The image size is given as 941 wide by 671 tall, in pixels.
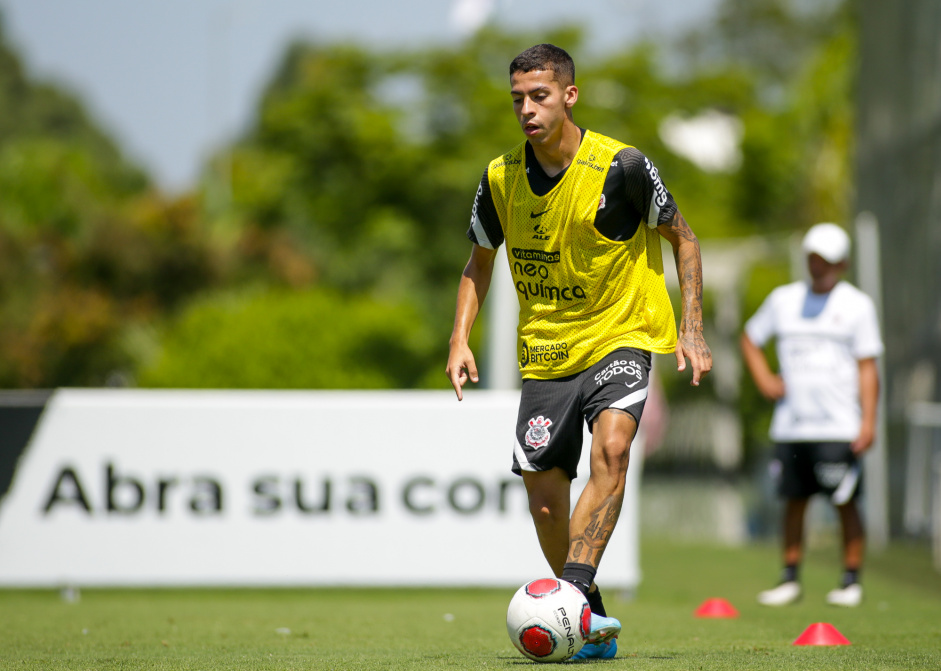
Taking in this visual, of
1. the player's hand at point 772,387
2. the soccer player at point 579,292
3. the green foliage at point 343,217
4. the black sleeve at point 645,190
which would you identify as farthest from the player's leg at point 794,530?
the green foliage at point 343,217

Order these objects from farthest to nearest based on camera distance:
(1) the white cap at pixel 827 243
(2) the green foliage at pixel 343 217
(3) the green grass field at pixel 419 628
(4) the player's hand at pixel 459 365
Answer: (2) the green foliage at pixel 343 217 < (1) the white cap at pixel 827 243 < (4) the player's hand at pixel 459 365 < (3) the green grass field at pixel 419 628

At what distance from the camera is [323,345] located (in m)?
24.1

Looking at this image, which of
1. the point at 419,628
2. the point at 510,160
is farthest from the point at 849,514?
the point at 510,160

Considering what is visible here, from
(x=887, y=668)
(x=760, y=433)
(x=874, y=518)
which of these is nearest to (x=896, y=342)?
(x=874, y=518)

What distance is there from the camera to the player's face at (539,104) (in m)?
4.92

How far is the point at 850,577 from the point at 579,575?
3.61 metres

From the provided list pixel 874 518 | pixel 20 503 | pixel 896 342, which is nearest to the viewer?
pixel 20 503

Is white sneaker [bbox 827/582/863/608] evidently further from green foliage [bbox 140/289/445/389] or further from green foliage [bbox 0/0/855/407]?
green foliage [bbox 0/0/855/407]

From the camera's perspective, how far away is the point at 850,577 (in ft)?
25.6

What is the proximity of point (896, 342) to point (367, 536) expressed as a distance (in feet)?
26.8

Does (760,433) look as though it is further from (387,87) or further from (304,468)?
(304,468)

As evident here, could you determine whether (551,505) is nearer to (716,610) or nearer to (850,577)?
(716,610)

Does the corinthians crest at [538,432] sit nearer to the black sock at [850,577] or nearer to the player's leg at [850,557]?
the player's leg at [850,557]

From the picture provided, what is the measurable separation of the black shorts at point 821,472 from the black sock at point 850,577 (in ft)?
1.31
